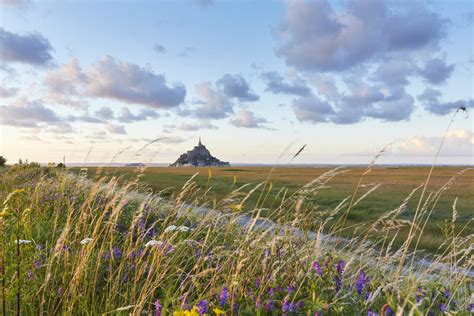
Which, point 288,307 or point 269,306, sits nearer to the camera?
point 288,307

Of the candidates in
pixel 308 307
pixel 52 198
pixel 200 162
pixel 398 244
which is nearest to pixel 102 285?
pixel 308 307

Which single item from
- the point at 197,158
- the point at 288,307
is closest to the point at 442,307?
the point at 288,307

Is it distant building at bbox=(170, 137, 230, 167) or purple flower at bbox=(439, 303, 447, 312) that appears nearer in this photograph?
purple flower at bbox=(439, 303, 447, 312)

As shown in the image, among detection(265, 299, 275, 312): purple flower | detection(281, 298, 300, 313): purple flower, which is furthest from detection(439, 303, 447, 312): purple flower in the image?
detection(265, 299, 275, 312): purple flower

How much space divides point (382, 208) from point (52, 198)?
11.2 meters

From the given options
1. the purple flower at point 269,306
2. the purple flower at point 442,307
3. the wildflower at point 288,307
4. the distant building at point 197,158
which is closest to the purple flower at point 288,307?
the wildflower at point 288,307

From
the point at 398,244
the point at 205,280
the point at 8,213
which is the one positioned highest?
the point at 8,213

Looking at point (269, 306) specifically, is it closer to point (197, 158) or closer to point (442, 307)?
point (442, 307)

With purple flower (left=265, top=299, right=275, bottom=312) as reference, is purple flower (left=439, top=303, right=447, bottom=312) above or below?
below

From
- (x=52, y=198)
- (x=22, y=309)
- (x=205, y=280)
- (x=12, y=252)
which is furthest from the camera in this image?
(x=52, y=198)

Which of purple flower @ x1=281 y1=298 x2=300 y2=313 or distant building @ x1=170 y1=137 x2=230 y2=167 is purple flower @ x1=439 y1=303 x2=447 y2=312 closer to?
purple flower @ x1=281 y1=298 x2=300 y2=313

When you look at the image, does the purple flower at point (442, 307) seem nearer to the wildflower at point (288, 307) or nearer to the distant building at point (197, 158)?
the wildflower at point (288, 307)

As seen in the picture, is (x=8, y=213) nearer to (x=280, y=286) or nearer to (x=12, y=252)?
(x=280, y=286)

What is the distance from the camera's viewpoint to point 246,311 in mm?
2902
